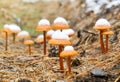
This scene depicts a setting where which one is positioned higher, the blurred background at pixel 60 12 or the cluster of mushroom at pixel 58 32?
the blurred background at pixel 60 12

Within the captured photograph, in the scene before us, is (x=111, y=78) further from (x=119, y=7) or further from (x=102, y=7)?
(x=102, y=7)

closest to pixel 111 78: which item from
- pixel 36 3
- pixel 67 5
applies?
pixel 67 5

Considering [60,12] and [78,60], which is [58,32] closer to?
[78,60]

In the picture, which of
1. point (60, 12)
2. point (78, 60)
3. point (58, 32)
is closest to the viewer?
point (58, 32)

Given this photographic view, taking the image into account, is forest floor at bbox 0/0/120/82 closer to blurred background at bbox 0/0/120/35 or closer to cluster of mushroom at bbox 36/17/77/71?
blurred background at bbox 0/0/120/35

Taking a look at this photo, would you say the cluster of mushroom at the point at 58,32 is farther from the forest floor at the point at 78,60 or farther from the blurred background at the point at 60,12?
the blurred background at the point at 60,12

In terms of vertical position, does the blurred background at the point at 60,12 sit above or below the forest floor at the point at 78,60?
above

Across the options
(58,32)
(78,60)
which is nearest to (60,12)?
(78,60)

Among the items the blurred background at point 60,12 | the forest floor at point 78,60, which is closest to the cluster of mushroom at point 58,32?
the forest floor at point 78,60

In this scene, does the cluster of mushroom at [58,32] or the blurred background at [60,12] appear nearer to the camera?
the cluster of mushroom at [58,32]
